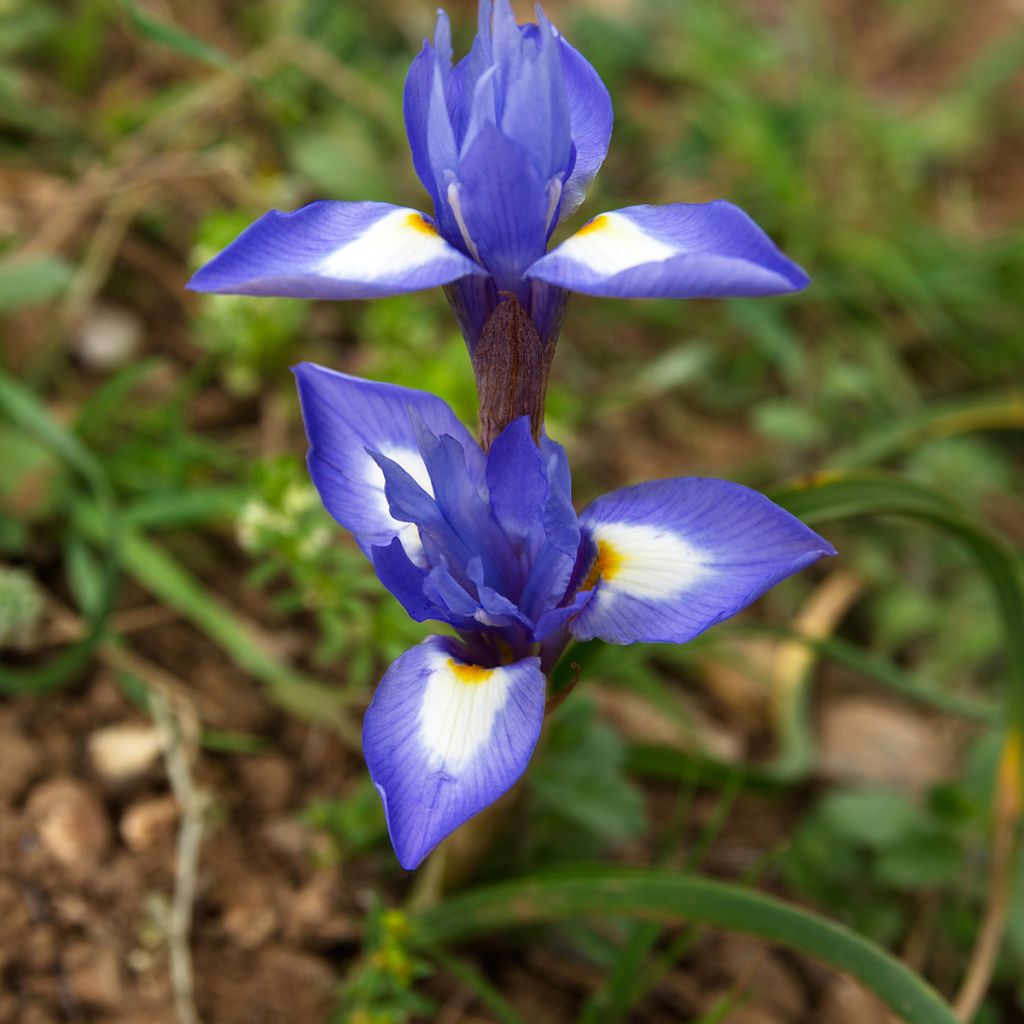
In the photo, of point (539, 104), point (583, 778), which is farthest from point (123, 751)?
point (539, 104)

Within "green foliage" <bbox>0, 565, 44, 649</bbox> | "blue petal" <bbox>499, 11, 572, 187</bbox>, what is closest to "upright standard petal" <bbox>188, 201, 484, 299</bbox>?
"blue petal" <bbox>499, 11, 572, 187</bbox>

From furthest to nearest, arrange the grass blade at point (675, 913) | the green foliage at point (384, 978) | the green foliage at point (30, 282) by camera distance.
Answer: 1. the green foliage at point (30, 282)
2. the green foliage at point (384, 978)
3. the grass blade at point (675, 913)

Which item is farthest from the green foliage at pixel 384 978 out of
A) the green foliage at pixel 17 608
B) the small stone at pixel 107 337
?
the small stone at pixel 107 337

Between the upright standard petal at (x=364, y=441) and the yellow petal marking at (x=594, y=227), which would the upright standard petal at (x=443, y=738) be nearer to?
the upright standard petal at (x=364, y=441)

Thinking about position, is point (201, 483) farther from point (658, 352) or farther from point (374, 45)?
point (374, 45)

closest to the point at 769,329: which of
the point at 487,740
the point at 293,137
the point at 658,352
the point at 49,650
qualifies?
the point at 658,352

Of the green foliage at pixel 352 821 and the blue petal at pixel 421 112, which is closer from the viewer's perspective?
the blue petal at pixel 421 112

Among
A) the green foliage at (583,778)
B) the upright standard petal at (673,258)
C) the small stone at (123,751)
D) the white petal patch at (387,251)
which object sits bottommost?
the small stone at (123,751)
